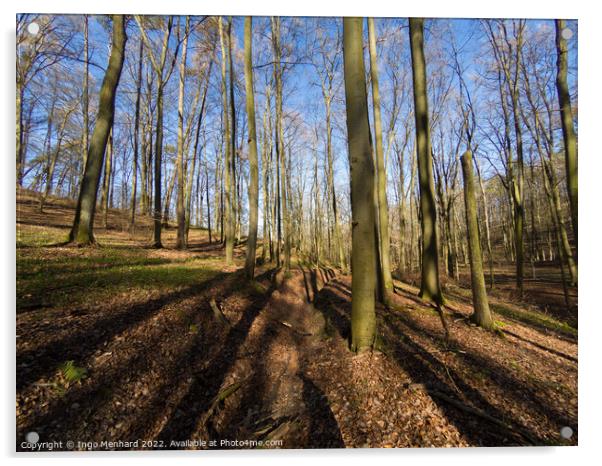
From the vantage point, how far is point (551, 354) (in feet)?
10.1

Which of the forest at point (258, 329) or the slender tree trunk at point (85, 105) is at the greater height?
the slender tree trunk at point (85, 105)

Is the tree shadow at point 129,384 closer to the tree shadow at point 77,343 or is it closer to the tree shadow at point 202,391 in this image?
the tree shadow at point 202,391

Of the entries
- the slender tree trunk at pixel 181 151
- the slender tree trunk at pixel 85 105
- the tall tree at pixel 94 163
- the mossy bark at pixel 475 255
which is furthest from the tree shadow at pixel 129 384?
the slender tree trunk at pixel 181 151

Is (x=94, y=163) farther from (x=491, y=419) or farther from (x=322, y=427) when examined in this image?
(x=491, y=419)

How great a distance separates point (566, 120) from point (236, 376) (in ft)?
18.7

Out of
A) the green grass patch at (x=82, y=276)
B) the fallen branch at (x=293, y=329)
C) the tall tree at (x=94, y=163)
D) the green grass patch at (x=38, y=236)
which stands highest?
the tall tree at (x=94, y=163)

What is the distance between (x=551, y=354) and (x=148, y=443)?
15.4 ft

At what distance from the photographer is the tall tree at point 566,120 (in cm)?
301

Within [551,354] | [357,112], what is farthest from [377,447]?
[357,112]

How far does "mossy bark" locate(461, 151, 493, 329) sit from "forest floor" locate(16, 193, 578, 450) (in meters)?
0.35

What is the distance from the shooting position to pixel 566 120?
3.42 metres

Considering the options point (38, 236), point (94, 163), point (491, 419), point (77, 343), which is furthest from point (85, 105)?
point (491, 419)

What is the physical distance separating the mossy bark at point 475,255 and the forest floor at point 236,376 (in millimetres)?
348
